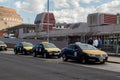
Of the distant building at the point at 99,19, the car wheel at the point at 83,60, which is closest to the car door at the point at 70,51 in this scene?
the car wheel at the point at 83,60

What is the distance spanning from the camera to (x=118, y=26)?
52.0 metres

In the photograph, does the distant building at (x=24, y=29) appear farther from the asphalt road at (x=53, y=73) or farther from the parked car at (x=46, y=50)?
the asphalt road at (x=53, y=73)

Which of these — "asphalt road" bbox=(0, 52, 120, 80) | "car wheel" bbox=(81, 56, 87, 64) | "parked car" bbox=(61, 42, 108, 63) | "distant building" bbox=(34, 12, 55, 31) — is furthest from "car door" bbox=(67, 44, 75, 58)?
"distant building" bbox=(34, 12, 55, 31)

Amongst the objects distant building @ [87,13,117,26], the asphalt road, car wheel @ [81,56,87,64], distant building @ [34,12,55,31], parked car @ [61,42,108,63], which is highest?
distant building @ [34,12,55,31]

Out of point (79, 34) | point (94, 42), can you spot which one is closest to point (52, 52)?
point (94, 42)

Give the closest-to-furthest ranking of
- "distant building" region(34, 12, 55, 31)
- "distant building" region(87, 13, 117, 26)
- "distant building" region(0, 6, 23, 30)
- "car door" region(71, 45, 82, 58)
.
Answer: "car door" region(71, 45, 82, 58)
"distant building" region(87, 13, 117, 26)
"distant building" region(34, 12, 55, 31)
"distant building" region(0, 6, 23, 30)

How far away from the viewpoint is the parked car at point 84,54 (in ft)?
74.8

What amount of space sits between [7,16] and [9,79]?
15670cm

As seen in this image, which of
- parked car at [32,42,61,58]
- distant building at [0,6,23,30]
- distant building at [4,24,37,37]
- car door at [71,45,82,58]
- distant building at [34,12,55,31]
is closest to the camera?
car door at [71,45,82,58]

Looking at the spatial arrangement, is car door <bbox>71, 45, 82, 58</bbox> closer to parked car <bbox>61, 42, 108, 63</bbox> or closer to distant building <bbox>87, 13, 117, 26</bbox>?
parked car <bbox>61, 42, 108, 63</bbox>

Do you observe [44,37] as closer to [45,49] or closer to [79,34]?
[79,34]

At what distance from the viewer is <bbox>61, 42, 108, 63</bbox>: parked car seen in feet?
74.8

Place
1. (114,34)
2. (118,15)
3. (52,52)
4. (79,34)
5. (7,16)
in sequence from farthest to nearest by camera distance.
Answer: (7,16)
(118,15)
(79,34)
(114,34)
(52,52)

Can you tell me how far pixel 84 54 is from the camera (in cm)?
2319
